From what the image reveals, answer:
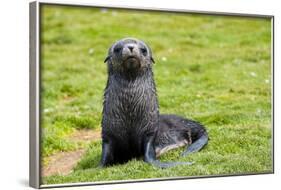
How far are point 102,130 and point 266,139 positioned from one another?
228cm

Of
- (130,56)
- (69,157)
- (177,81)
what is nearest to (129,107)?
(130,56)

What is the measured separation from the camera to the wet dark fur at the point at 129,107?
26.1 feet

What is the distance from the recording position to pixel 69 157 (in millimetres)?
8258

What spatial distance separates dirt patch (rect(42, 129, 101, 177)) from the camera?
7.92 metres

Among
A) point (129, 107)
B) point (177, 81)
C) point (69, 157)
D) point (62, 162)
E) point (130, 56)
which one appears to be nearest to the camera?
point (130, 56)

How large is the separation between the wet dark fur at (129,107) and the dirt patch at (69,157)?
1.30ft

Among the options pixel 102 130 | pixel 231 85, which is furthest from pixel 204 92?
pixel 102 130

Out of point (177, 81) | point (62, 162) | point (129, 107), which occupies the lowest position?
point (62, 162)

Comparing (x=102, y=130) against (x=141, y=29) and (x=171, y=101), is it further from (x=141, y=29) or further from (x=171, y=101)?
(x=141, y=29)

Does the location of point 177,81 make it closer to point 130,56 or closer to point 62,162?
point 130,56

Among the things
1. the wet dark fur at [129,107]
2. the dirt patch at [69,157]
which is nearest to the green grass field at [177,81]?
the dirt patch at [69,157]

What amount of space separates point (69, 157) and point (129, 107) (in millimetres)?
934

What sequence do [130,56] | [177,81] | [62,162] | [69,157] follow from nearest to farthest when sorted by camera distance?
[130,56], [62,162], [69,157], [177,81]

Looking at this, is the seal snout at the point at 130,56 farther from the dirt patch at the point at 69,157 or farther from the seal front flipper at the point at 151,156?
the dirt patch at the point at 69,157
